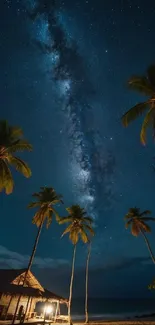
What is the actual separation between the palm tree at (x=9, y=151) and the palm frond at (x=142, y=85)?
10436 mm

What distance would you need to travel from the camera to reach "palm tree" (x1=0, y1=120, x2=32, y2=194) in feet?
66.1

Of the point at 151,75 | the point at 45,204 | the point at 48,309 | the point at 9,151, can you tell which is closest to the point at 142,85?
the point at 151,75

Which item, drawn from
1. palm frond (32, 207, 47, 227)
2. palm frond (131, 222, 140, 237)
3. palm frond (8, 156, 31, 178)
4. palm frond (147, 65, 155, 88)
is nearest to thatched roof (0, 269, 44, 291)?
palm frond (32, 207, 47, 227)

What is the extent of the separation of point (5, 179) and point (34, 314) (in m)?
20.5

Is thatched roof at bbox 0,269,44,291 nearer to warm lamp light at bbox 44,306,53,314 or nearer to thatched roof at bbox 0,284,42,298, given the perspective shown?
thatched roof at bbox 0,284,42,298

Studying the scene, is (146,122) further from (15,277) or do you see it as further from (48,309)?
(48,309)

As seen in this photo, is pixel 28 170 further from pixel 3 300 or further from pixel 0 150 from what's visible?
pixel 3 300

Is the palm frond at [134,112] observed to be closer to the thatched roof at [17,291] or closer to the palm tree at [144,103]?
the palm tree at [144,103]

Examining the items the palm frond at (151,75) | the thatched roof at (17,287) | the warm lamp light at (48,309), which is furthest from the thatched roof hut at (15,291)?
the palm frond at (151,75)

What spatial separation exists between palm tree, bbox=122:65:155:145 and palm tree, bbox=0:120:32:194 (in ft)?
30.6

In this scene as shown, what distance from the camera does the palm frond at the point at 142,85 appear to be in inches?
671

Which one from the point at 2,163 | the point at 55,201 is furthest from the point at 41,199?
the point at 2,163

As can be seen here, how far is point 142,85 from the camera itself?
1708cm

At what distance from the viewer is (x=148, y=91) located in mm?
17094
